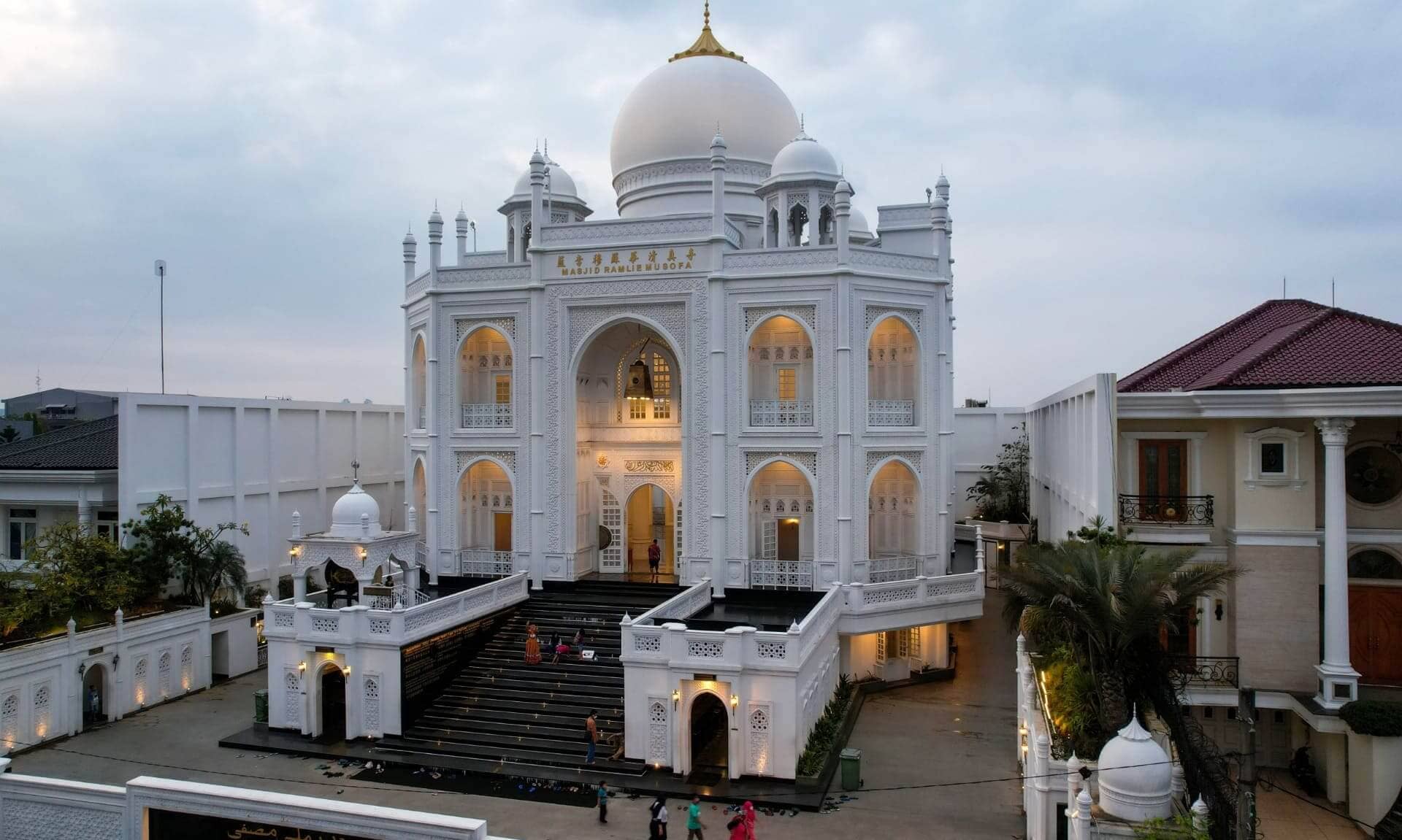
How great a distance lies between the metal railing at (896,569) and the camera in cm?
2242

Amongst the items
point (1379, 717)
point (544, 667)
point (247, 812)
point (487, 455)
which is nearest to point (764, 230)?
point (487, 455)

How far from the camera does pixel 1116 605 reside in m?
12.5

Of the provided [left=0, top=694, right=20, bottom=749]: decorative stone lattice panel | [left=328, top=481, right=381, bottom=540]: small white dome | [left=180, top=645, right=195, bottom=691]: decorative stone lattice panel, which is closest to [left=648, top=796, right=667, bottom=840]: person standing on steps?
[left=328, top=481, right=381, bottom=540]: small white dome

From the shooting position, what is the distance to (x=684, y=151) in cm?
2631

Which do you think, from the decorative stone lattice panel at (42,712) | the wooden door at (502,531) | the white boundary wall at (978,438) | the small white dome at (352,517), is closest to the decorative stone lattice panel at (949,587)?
the wooden door at (502,531)

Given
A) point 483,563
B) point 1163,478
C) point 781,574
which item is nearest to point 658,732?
point 781,574

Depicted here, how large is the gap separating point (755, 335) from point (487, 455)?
7.99 m

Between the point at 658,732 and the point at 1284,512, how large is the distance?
1199 cm

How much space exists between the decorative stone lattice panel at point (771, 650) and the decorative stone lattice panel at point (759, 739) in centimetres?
89

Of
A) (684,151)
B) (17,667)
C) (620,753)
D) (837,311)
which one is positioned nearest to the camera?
(620,753)

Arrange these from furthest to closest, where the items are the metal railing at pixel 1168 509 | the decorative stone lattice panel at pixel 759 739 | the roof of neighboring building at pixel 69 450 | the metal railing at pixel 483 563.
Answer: the metal railing at pixel 483 563 < the roof of neighboring building at pixel 69 450 < the metal railing at pixel 1168 509 < the decorative stone lattice panel at pixel 759 739

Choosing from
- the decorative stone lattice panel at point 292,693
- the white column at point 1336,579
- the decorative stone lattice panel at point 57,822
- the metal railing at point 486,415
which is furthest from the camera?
the metal railing at point 486,415

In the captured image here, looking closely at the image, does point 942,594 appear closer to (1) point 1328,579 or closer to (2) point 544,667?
(1) point 1328,579

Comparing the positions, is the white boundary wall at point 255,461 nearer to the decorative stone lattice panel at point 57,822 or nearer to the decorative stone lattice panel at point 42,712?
the decorative stone lattice panel at point 42,712
